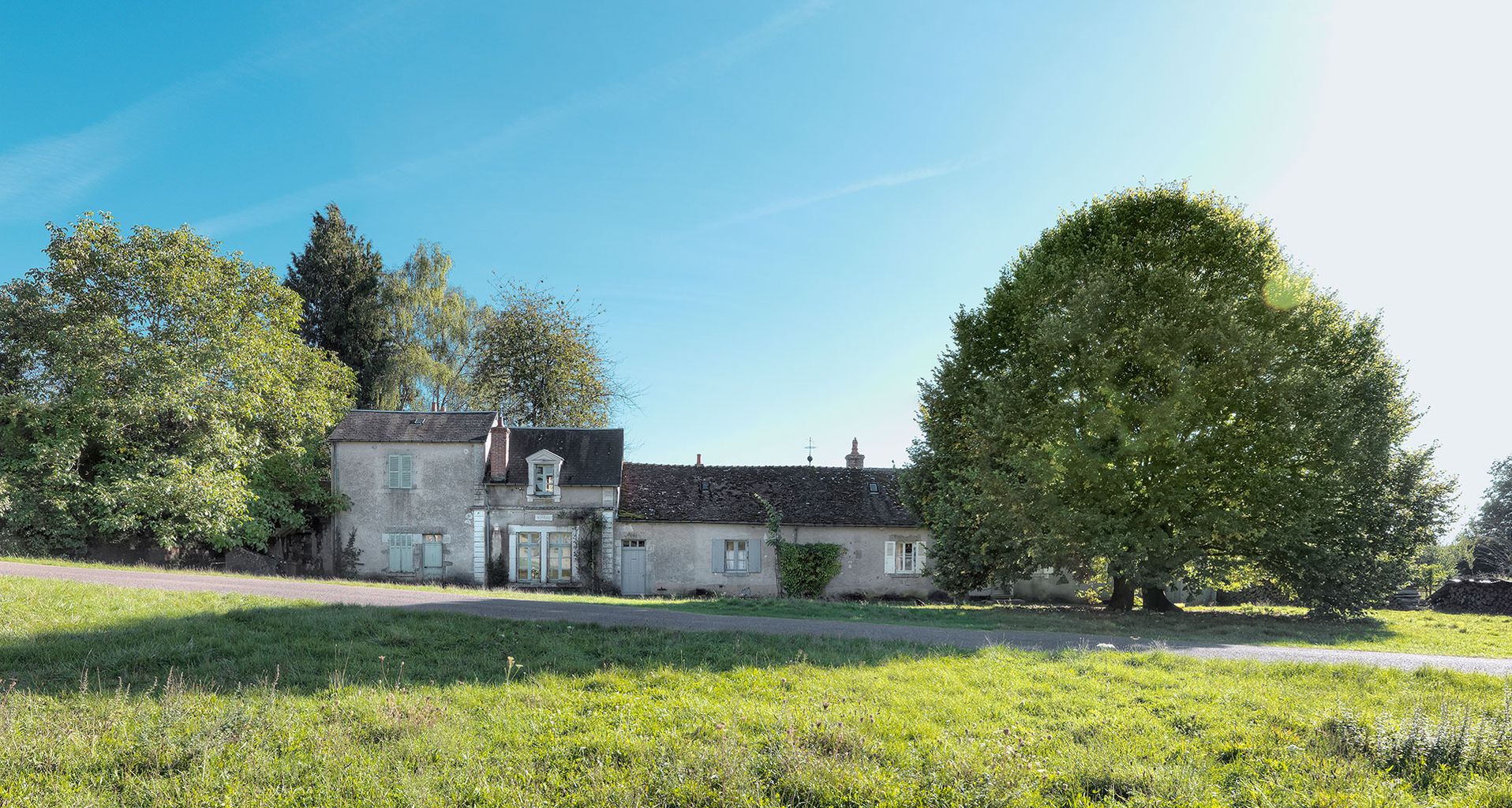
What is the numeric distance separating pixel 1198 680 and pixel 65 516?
30.8m

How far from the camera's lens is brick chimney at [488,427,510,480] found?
104ft

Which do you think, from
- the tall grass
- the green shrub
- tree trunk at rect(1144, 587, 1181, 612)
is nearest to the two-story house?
the green shrub

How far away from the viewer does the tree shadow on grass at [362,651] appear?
9.02m

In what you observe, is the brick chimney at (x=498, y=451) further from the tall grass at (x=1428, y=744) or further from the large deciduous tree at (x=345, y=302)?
the tall grass at (x=1428, y=744)

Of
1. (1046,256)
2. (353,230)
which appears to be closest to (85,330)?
(353,230)

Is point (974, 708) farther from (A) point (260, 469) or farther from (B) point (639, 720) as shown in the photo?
(A) point (260, 469)

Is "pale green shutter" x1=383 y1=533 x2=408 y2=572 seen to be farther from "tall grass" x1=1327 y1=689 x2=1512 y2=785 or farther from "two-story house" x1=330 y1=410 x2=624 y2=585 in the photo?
"tall grass" x1=1327 y1=689 x2=1512 y2=785

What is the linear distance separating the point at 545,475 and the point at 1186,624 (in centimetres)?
2221

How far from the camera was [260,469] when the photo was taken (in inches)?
1173

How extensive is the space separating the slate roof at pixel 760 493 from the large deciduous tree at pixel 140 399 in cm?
1178

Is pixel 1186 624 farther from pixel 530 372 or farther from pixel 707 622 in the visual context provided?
pixel 530 372

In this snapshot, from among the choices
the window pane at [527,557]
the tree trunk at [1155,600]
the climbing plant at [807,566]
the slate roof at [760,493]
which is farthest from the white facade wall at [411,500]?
the tree trunk at [1155,600]

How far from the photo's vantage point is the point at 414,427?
3197 centimetres

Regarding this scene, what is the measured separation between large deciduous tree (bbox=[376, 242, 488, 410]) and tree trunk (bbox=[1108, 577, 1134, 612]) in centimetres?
3179
